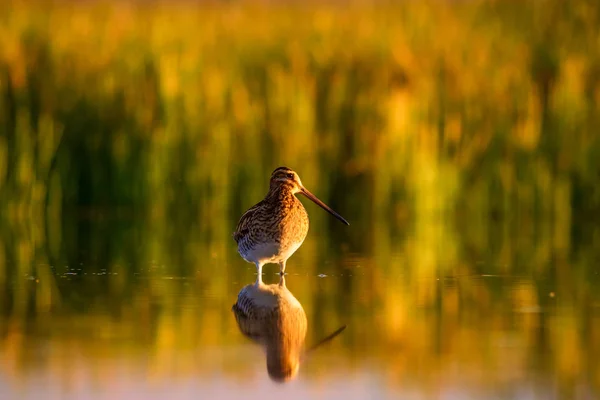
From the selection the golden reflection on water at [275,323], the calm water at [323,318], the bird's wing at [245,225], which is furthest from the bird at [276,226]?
the golden reflection on water at [275,323]

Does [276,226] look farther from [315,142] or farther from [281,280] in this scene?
[315,142]

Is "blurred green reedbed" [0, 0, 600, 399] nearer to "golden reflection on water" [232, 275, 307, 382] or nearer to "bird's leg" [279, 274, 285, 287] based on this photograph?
"bird's leg" [279, 274, 285, 287]

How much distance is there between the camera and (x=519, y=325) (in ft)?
22.6

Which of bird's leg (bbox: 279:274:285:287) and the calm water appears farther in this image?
bird's leg (bbox: 279:274:285:287)

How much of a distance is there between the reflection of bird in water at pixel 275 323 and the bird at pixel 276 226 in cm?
35

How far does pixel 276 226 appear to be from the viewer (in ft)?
28.6

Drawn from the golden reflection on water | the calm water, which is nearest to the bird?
the calm water

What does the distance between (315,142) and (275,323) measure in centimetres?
632

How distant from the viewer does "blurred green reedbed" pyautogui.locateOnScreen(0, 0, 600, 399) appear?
10133 millimetres

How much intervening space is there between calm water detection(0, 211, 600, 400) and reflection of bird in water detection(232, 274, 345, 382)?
0.06m

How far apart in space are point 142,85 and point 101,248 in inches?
126

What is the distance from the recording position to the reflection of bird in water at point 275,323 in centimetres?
589

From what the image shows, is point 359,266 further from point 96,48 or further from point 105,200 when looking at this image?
point 96,48

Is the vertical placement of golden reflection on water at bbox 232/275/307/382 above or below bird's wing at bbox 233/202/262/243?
below
